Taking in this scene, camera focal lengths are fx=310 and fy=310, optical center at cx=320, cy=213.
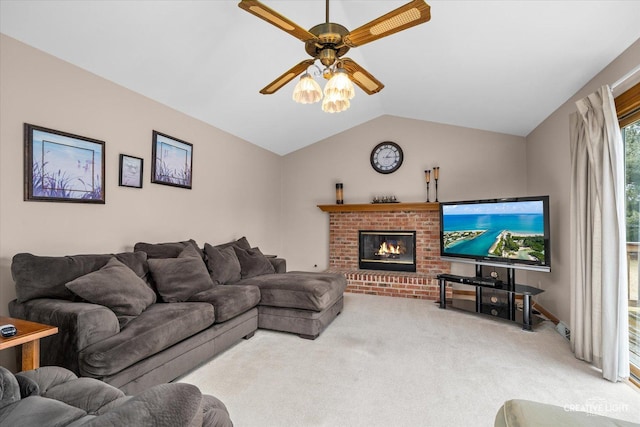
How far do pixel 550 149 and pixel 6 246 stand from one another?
5.33 meters

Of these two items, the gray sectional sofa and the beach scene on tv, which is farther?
the beach scene on tv

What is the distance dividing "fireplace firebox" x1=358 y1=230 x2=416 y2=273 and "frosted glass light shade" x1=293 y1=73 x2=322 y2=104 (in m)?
3.50

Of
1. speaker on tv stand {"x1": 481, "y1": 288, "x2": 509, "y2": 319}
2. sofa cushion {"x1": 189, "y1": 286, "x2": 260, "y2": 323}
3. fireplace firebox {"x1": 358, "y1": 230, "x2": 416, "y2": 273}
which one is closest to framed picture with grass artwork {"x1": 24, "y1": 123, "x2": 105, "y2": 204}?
sofa cushion {"x1": 189, "y1": 286, "x2": 260, "y2": 323}

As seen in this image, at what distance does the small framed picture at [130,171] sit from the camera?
9.86 ft

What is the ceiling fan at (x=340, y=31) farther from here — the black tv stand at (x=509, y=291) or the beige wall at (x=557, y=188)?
the black tv stand at (x=509, y=291)

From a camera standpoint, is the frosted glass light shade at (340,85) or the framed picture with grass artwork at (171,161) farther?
the framed picture with grass artwork at (171,161)

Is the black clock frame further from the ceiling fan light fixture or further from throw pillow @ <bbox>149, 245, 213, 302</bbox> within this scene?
throw pillow @ <bbox>149, 245, 213, 302</bbox>

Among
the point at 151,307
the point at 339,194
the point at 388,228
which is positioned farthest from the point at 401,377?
the point at 339,194

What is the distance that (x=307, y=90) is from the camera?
7.00ft

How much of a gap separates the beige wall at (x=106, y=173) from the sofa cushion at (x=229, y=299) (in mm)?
1041

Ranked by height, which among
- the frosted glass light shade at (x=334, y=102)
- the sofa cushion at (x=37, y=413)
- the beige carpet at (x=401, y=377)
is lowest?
the beige carpet at (x=401, y=377)

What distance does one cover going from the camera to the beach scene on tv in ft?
11.4

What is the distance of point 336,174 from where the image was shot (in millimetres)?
5730

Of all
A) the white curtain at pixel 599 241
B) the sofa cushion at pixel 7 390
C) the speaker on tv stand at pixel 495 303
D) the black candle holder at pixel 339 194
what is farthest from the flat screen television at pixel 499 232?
the sofa cushion at pixel 7 390
